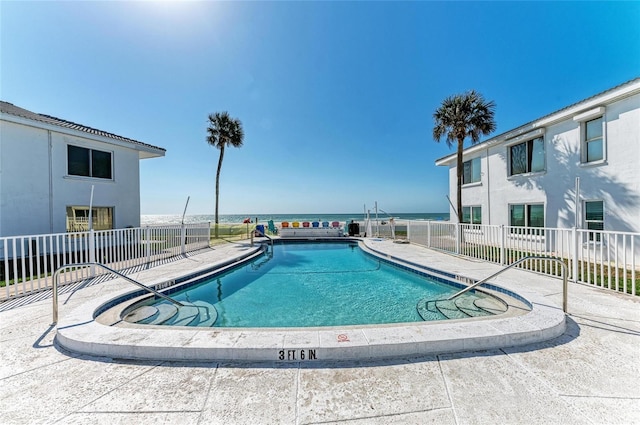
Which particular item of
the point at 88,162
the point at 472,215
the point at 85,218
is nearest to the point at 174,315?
the point at 85,218

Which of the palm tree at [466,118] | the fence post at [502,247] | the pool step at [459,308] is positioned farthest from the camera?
the palm tree at [466,118]

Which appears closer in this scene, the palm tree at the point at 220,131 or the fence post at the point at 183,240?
the fence post at the point at 183,240

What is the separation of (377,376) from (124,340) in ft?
9.06

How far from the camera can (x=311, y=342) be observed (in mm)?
2736

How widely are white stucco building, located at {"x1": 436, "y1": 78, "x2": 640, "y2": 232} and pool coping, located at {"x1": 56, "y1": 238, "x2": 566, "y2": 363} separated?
6.26 m

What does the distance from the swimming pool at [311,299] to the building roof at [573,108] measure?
311 inches

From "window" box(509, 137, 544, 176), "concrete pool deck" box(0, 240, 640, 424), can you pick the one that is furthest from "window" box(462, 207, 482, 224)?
"concrete pool deck" box(0, 240, 640, 424)

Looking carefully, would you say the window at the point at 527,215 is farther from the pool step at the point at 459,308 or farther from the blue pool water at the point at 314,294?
the pool step at the point at 459,308

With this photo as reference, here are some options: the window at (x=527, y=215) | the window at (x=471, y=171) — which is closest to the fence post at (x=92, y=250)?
the window at (x=527, y=215)

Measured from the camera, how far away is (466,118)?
1253 cm

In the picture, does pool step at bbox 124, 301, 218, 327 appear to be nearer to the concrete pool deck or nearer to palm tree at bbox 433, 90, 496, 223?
the concrete pool deck

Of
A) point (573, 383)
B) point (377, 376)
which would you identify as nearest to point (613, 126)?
point (573, 383)

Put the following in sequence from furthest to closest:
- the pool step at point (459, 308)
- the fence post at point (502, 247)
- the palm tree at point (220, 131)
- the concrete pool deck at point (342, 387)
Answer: the palm tree at point (220, 131) < the fence post at point (502, 247) < the pool step at point (459, 308) < the concrete pool deck at point (342, 387)

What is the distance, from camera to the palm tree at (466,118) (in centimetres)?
1240
